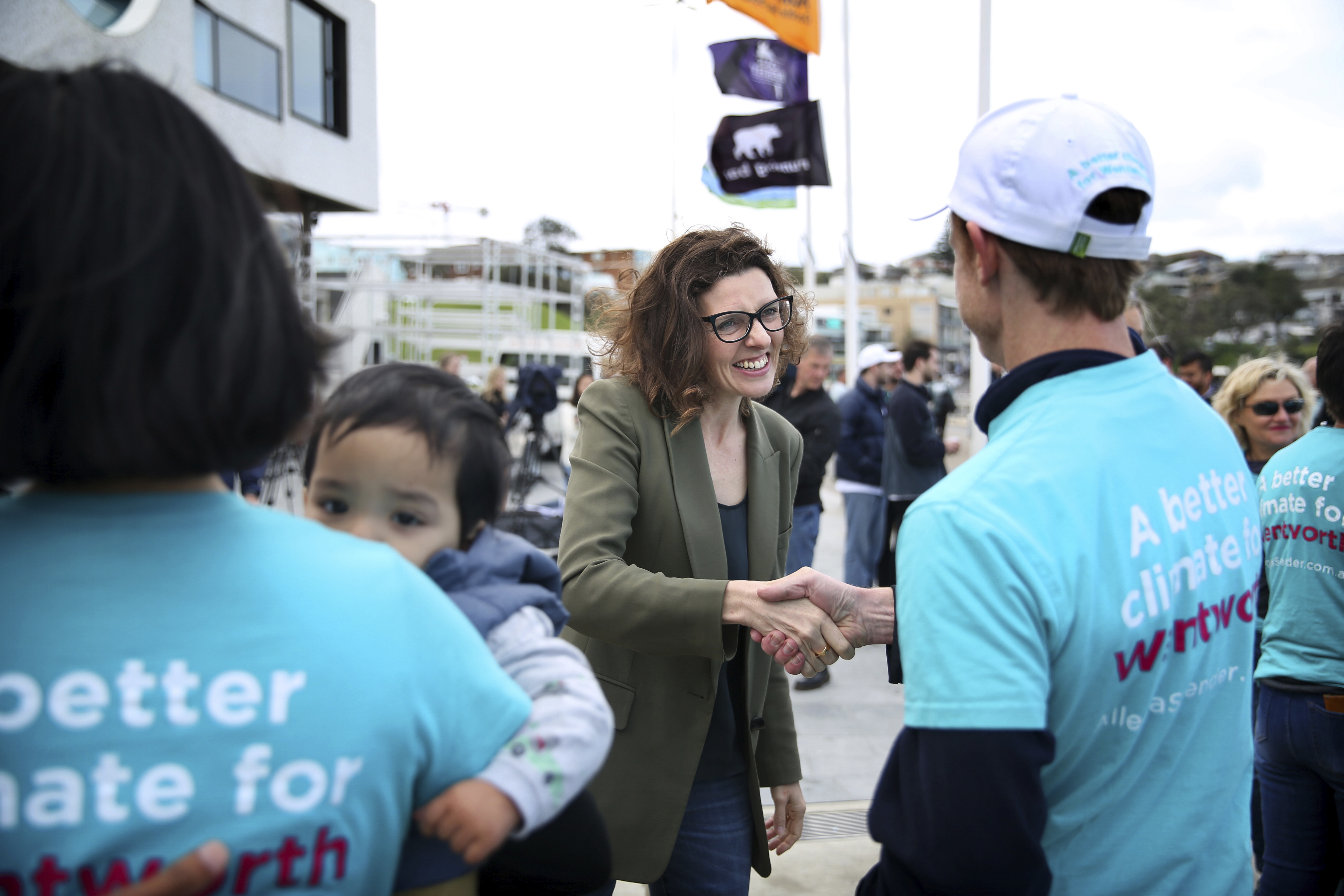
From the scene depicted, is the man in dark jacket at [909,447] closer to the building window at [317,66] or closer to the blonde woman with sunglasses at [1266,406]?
the blonde woman with sunglasses at [1266,406]

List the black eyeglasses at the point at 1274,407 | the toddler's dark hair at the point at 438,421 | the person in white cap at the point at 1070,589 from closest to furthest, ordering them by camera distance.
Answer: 1. the person in white cap at the point at 1070,589
2. the toddler's dark hair at the point at 438,421
3. the black eyeglasses at the point at 1274,407

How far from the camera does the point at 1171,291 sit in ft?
144

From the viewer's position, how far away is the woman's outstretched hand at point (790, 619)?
179 cm

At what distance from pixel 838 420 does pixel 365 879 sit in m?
5.75

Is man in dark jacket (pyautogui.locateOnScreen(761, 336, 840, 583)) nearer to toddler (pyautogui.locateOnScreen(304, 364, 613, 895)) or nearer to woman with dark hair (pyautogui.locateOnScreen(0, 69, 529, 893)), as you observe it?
toddler (pyautogui.locateOnScreen(304, 364, 613, 895))

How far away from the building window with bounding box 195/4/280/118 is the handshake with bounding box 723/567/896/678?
13.2 metres

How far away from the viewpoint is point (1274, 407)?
152 inches

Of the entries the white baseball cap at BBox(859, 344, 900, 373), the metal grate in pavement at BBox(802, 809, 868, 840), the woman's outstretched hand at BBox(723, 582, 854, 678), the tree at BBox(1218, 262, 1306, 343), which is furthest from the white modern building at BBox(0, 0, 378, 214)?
the tree at BBox(1218, 262, 1306, 343)

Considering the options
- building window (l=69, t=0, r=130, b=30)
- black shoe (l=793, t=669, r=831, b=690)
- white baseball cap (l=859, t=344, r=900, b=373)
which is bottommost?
black shoe (l=793, t=669, r=831, b=690)

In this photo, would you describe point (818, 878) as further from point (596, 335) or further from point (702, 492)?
point (596, 335)

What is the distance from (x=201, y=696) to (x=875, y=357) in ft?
23.0

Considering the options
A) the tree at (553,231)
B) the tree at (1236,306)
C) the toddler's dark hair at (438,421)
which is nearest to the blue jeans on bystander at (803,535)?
the toddler's dark hair at (438,421)

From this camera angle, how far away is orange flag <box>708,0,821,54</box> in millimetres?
9648

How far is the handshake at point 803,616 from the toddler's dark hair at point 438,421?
0.71 metres
